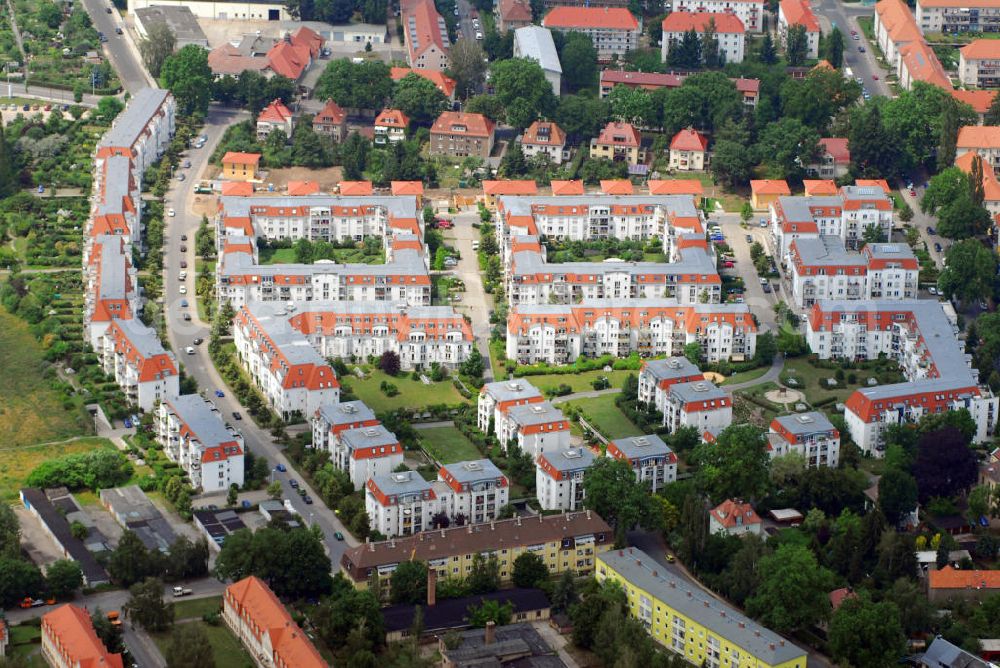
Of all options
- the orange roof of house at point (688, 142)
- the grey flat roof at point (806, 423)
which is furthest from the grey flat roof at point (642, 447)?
the orange roof of house at point (688, 142)

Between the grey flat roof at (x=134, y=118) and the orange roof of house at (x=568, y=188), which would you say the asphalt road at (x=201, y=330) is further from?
the orange roof of house at (x=568, y=188)

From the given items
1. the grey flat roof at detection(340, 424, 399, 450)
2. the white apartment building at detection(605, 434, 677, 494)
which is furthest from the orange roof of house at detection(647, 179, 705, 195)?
the grey flat roof at detection(340, 424, 399, 450)

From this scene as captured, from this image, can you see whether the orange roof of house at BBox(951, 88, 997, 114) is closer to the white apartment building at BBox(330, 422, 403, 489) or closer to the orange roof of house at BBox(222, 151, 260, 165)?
the orange roof of house at BBox(222, 151, 260, 165)

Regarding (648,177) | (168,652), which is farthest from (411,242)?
(168,652)

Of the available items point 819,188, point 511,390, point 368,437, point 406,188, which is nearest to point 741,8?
point 819,188

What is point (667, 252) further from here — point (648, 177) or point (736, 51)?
point (736, 51)
